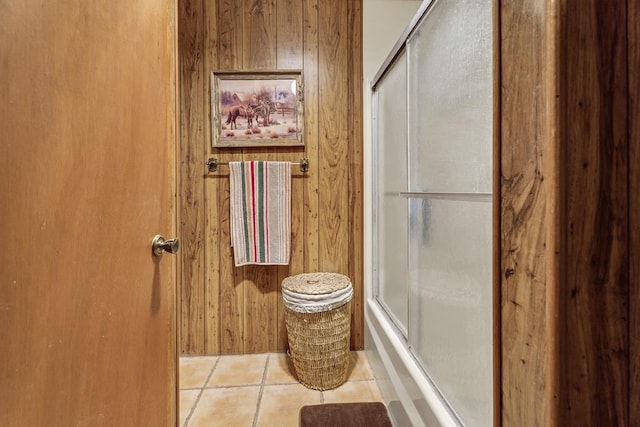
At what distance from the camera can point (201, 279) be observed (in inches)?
77.8

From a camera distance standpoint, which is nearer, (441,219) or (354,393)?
(441,219)

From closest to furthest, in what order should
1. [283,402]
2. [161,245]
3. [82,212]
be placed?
[82,212] < [161,245] < [283,402]

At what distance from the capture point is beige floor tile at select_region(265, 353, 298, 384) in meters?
1.72

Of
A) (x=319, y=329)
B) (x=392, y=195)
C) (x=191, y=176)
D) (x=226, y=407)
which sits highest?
(x=191, y=176)

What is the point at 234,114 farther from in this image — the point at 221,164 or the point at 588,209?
the point at 588,209

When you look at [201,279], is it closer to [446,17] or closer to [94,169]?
[94,169]

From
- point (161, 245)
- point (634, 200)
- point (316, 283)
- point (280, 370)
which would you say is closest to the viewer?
point (634, 200)

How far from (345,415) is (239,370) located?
2.37 feet

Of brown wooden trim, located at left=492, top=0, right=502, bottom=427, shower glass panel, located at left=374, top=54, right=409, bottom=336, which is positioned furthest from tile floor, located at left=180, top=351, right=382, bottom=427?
brown wooden trim, located at left=492, top=0, right=502, bottom=427

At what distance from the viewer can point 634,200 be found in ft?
1.53

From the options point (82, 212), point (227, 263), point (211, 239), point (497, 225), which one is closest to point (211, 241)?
point (211, 239)

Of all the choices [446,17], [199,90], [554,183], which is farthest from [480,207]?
[199,90]

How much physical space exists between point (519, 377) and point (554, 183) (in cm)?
35

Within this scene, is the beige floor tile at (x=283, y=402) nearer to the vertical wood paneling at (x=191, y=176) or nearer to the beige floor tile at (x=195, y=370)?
the beige floor tile at (x=195, y=370)
